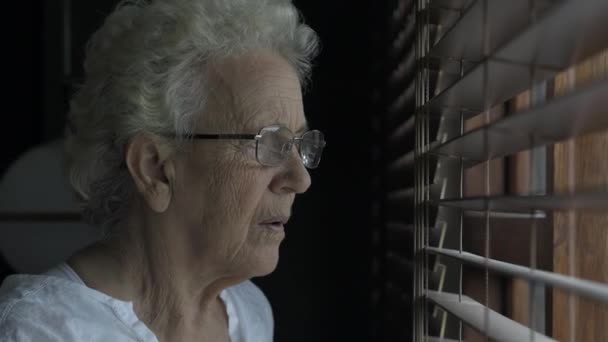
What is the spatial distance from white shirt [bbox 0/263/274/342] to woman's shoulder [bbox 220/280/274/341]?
0.35 m

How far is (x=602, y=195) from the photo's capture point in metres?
0.46

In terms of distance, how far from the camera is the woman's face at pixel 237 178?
4.49 ft

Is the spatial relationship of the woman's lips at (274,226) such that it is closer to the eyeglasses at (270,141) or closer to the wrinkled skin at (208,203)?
the wrinkled skin at (208,203)

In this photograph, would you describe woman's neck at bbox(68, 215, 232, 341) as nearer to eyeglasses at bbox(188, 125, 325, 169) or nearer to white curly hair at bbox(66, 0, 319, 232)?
white curly hair at bbox(66, 0, 319, 232)

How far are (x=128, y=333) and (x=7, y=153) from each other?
213 centimetres

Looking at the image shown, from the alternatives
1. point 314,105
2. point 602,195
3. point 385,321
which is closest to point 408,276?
point 385,321

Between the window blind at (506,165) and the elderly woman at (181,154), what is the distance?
30 centimetres

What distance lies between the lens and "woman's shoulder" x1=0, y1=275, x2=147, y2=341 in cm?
122

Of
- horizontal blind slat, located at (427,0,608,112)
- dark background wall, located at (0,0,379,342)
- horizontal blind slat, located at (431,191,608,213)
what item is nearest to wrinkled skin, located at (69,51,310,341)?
horizontal blind slat, located at (427,0,608,112)

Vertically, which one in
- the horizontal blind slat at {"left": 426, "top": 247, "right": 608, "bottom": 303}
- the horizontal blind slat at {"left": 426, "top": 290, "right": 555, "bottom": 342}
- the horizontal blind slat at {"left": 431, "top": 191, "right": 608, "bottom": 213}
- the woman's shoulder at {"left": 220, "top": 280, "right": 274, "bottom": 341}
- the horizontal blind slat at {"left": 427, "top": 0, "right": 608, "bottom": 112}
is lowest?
the woman's shoulder at {"left": 220, "top": 280, "right": 274, "bottom": 341}

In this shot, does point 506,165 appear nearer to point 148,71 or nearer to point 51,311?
point 148,71

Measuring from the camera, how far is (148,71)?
1367 mm

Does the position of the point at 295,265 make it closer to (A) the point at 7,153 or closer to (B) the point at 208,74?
(B) the point at 208,74

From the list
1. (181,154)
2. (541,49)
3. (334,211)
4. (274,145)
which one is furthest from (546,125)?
(334,211)
